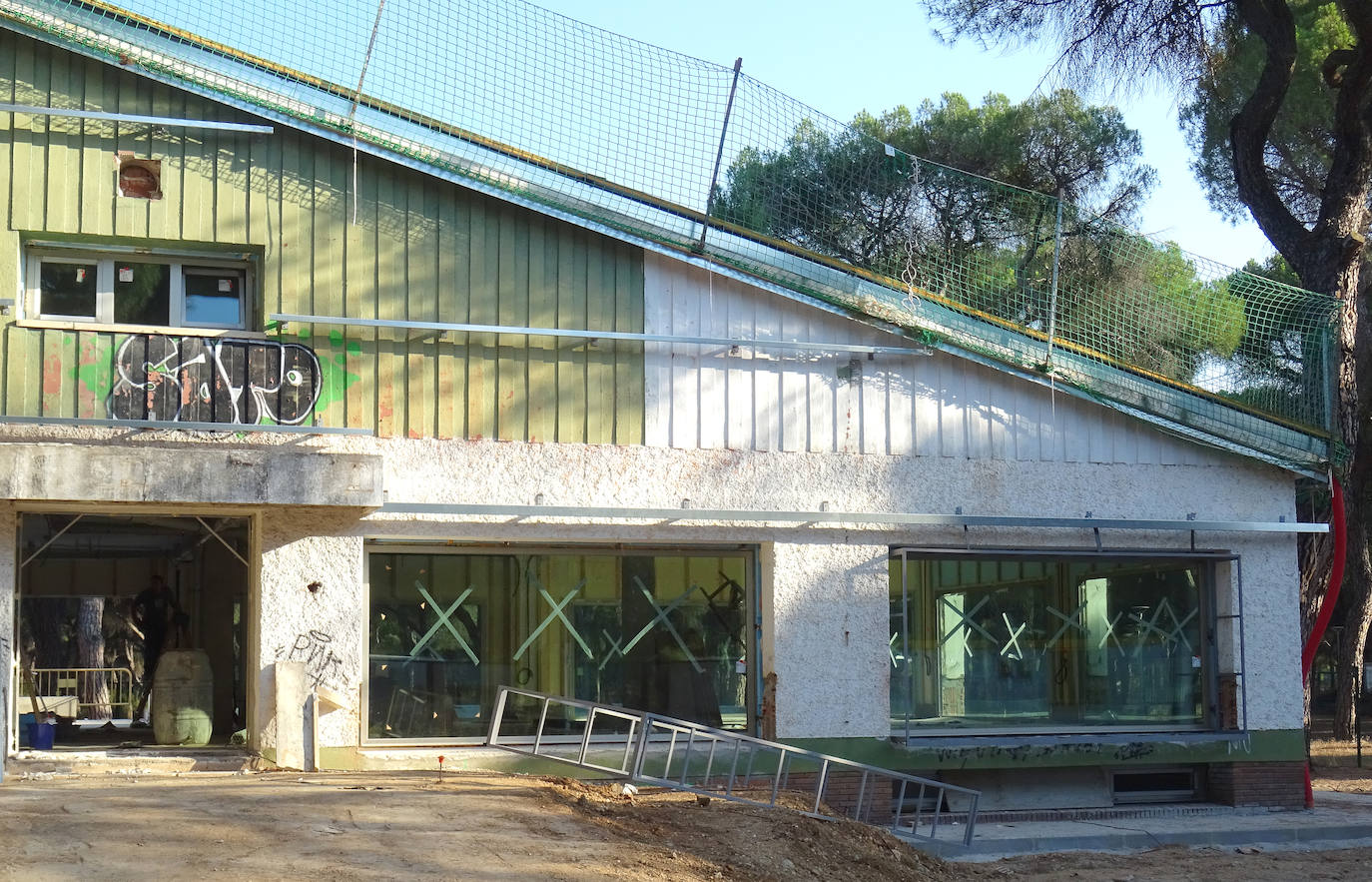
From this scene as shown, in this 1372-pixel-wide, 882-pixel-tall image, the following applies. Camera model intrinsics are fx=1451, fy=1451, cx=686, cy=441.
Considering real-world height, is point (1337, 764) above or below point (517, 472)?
below

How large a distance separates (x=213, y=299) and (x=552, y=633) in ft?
12.9

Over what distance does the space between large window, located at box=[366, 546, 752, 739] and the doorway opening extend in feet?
4.71

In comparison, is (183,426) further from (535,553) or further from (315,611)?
(535,553)

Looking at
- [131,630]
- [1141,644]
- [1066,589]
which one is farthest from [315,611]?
[1141,644]

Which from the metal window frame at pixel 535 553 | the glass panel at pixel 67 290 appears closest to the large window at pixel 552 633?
the metal window frame at pixel 535 553

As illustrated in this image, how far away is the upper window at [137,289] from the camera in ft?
37.2

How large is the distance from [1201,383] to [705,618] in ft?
17.2

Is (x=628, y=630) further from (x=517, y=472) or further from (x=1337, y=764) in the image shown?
(x=1337, y=764)

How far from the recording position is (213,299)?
1179 cm

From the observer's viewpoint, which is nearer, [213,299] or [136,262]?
[136,262]

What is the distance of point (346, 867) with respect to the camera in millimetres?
7273

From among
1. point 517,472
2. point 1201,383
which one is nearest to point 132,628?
point 517,472

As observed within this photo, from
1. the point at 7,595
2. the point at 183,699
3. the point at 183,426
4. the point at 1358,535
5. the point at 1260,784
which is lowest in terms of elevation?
the point at 1260,784

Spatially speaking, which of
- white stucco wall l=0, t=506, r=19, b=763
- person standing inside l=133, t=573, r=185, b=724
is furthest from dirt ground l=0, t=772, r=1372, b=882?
person standing inside l=133, t=573, r=185, b=724
